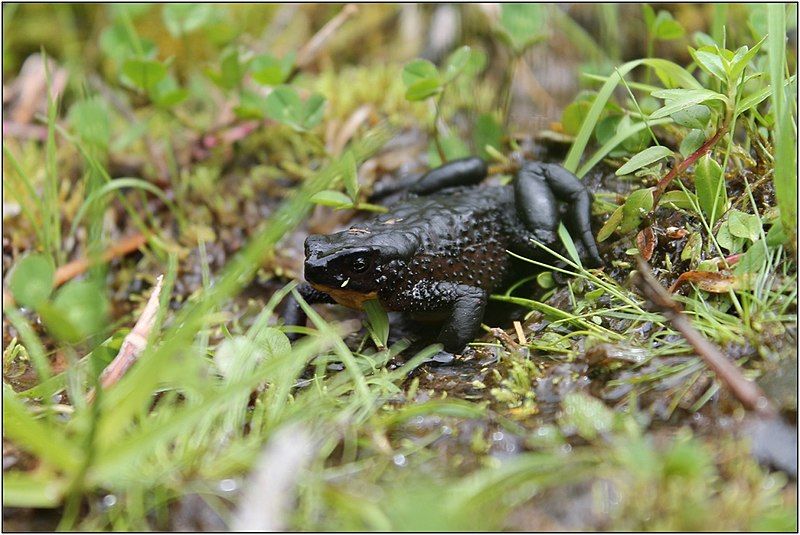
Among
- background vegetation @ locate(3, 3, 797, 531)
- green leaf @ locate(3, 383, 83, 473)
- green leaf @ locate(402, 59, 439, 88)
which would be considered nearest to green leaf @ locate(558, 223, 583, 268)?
background vegetation @ locate(3, 3, 797, 531)

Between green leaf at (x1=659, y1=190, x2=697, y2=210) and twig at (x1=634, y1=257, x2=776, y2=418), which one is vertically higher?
green leaf at (x1=659, y1=190, x2=697, y2=210)

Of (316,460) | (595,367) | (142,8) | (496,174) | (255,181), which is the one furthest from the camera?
(142,8)

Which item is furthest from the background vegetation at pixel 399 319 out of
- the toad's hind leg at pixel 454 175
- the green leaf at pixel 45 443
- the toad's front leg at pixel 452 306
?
the toad's hind leg at pixel 454 175

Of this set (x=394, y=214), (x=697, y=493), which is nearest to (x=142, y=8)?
(x=394, y=214)

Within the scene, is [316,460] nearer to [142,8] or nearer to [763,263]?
[763,263]

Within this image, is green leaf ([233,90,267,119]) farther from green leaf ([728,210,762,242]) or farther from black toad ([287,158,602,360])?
green leaf ([728,210,762,242])
